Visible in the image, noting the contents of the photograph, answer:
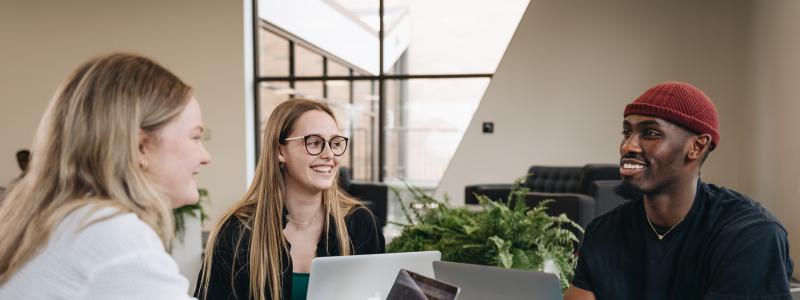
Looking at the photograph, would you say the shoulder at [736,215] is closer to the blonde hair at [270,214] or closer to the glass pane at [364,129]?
the blonde hair at [270,214]

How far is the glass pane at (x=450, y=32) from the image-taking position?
6.65 metres

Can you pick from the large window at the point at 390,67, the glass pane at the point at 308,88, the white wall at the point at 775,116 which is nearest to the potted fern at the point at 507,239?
the white wall at the point at 775,116

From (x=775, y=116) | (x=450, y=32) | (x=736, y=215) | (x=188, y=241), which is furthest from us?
(x=450, y=32)

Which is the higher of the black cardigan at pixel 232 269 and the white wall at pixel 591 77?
the white wall at pixel 591 77

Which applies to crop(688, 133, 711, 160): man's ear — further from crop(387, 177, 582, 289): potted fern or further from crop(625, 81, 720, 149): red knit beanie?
crop(387, 177, 582, 289): potted fern

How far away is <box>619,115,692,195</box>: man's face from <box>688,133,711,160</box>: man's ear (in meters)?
0.01

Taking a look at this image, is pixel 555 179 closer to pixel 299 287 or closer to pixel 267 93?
pixel 267 93

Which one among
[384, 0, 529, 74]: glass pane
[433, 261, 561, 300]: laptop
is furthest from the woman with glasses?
[384, 0, 529, 74]: glass pane

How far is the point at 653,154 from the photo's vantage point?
1.39 m

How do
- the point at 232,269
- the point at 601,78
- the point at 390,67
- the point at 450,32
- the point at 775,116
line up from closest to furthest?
the point at 232,269 → the point at 775,116 → the point at 601,78 → the point at 450,32 → the point at 390,67

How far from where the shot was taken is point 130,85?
910 mm

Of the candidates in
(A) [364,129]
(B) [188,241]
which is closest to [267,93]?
(A) [364,129]

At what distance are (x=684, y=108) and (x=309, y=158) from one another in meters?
0.94

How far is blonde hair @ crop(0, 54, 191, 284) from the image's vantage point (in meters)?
0.87
